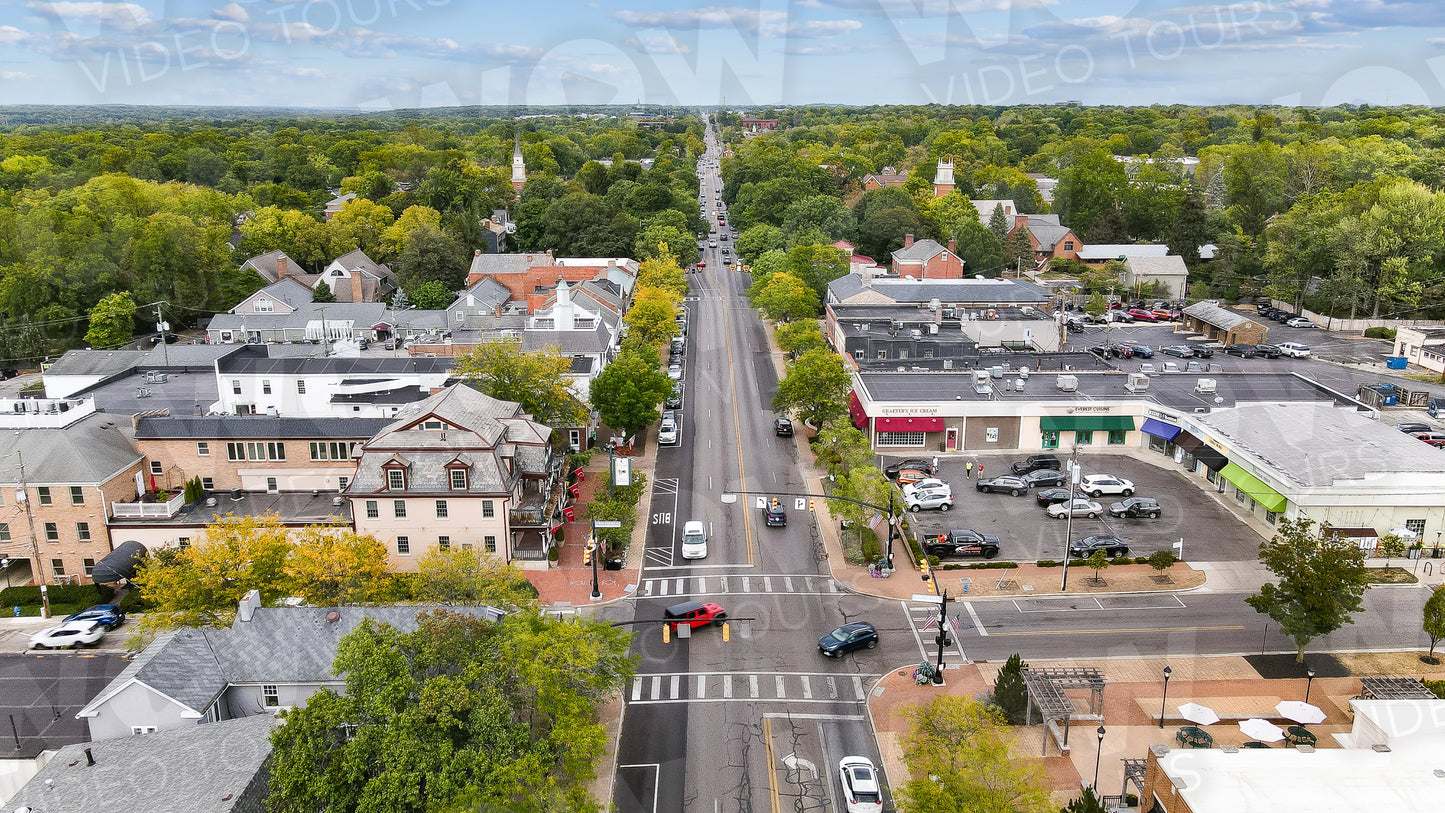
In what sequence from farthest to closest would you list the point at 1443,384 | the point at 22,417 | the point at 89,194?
the point at 89,194
the point at 1443,384
the point at 22,417

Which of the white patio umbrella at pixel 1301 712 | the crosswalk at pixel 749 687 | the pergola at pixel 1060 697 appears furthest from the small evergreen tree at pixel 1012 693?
the white patio umbrella at pixel 1301 712

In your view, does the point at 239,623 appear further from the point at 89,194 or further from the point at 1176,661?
the point at 89,194

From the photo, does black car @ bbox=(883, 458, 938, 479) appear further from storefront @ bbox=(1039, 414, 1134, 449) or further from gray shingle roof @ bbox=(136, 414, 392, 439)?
gray shingle roof @ bbox=(136, 414, 392, 439)

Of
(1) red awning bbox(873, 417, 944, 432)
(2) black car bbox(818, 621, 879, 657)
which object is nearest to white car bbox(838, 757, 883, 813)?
(2) black car bbox(818, 621, 879, 657)

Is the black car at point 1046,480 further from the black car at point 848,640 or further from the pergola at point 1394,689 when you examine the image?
the pergola at point 1394,689

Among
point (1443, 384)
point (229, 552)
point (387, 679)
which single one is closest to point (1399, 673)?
point (387, 679)

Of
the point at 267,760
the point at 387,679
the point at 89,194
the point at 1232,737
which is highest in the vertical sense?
the point at 89,194
